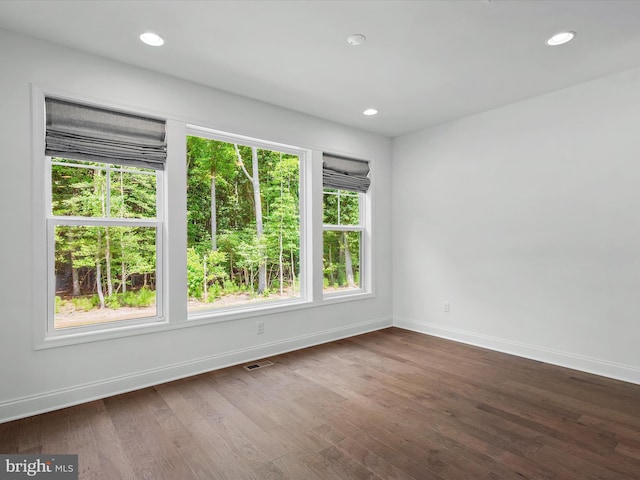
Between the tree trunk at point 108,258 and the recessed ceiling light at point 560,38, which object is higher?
the recessed ceiling light at point 560,38

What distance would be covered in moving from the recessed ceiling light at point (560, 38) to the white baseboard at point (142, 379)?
3441 mm

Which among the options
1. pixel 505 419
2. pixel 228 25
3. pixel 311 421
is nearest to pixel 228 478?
pixel 311 421

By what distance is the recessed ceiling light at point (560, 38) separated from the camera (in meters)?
2.51

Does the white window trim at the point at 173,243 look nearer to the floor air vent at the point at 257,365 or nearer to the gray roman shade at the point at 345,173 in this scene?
the gray roman shade at the point at 345,173

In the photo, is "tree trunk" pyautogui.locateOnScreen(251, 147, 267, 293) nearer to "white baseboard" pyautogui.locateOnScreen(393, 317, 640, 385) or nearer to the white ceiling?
the white ceiling

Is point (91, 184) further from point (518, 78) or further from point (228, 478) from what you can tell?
point (518, 78)

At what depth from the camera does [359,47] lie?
2697 mm

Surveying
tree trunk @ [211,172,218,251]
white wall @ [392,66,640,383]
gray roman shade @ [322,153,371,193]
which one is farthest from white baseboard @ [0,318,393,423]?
gray roman shade @ [322,153,371,193]

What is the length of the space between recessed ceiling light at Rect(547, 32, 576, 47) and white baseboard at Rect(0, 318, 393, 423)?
11.3 ft

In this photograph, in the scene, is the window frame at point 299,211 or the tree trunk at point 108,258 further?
the window frame at point 299,211

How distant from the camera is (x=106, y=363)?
110 inches

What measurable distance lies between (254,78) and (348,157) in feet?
5.68

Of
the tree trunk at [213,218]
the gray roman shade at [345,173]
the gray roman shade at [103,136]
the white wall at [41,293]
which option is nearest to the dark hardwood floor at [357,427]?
the white wall at [41,293]

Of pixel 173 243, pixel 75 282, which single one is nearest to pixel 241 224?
→ pixel 173 243
